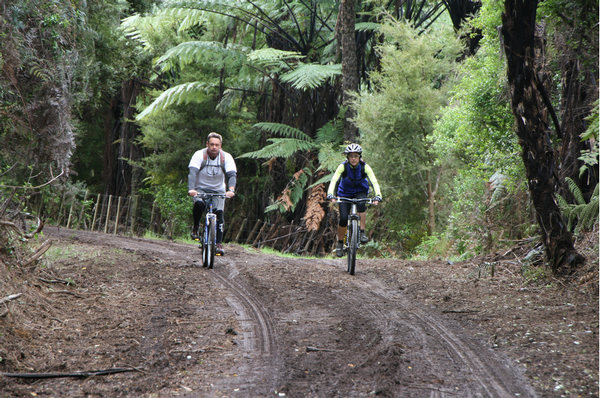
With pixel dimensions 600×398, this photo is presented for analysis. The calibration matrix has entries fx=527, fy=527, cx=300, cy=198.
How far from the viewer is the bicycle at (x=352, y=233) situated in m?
7.61

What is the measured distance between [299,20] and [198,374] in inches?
618

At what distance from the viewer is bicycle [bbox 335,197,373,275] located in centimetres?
761

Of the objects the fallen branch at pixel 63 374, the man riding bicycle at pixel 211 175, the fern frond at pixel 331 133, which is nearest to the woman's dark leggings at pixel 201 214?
the man riding bicycle at pixel 211 175

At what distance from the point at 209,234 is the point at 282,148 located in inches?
307

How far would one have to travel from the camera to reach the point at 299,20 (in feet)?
57.3

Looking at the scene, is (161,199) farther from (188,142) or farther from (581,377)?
(581,377)

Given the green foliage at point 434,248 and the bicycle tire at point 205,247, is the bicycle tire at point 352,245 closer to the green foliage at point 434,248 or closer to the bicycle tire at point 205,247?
the bicycle tire at point 205,247

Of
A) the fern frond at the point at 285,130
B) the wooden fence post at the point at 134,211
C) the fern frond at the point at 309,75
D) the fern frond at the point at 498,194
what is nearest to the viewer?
the fern frond at the point at 498,194

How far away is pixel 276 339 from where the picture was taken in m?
4.22

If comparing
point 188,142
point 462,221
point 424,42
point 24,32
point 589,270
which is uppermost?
point 424,42

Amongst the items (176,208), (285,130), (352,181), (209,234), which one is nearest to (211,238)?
(209,234)

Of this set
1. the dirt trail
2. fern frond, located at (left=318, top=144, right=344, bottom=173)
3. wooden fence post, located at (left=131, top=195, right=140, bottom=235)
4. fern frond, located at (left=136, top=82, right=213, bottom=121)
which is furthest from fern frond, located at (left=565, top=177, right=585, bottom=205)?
wooden fence post, located at (left=131, top=195, right=140, bottom=235)

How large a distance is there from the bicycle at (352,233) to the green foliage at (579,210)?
2540 millimetres

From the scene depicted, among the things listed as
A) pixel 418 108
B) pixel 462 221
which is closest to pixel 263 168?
pixel 418 108
